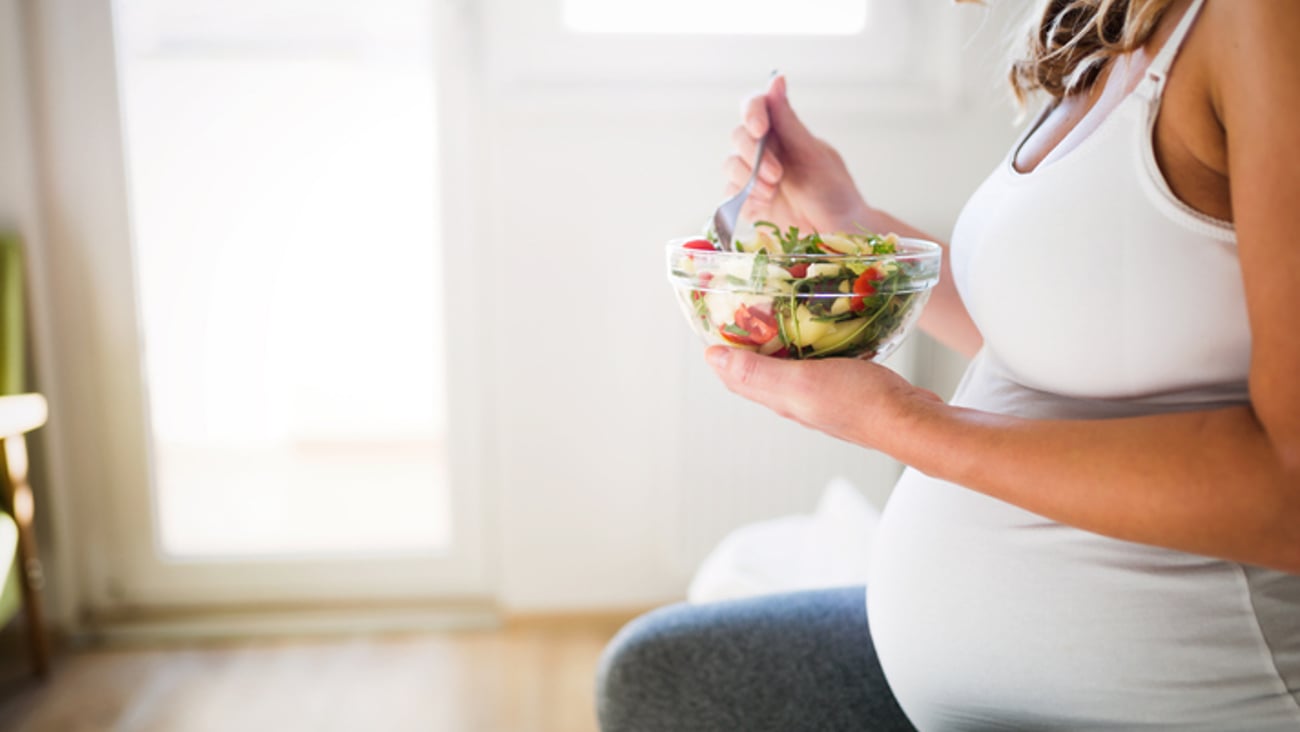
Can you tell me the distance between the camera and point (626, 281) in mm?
1941

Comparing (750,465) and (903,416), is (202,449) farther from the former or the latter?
(903,416)

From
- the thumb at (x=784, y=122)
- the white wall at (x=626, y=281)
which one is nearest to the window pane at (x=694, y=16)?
the white wall at (x=626, y=281)

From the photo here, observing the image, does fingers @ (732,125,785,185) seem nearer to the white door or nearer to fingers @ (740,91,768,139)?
fingers @ (740,91,768,139)

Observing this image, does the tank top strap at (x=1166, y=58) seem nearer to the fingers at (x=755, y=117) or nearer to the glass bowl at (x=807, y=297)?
the glass bowl at (x=807, y=297)

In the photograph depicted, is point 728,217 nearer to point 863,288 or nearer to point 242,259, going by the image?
point 863,288

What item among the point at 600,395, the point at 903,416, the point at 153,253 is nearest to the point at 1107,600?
the point at 903,416

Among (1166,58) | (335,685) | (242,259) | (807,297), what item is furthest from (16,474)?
(1166,58)

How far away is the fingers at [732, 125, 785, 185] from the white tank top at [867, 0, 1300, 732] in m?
0.23

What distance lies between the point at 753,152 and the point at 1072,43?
296 millimetres

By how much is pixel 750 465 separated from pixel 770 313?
1287mm

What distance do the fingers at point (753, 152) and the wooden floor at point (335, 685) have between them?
1236 mm

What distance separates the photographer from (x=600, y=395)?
200cm

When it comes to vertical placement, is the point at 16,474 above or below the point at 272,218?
below

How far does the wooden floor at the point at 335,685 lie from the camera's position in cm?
175
